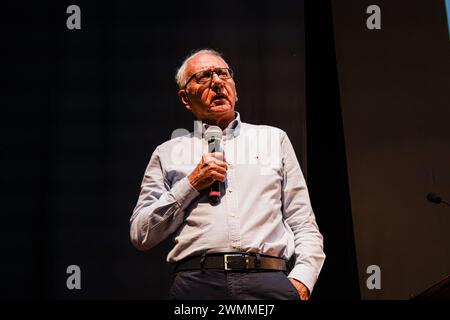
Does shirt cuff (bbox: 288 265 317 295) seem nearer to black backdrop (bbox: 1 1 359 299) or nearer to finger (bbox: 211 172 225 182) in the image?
finger (bbox: 211 172 225 182)

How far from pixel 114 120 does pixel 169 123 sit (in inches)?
12.0

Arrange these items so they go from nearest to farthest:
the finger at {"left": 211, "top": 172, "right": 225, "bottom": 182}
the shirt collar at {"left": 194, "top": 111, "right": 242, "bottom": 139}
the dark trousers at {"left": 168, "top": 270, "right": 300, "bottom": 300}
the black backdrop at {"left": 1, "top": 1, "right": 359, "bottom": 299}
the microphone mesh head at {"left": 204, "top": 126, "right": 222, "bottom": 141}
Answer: the dark trousers at {"left": 168, "top": 270, "right": 300, "bottom": 300}, the finger at {"left": 211, "top": 172, "right": 225, "bottom": 182}, the microphone mesh head at {"left": 204, "top": 126, "right": 222, "bottom": 141}, the shirt collar at {"left": 194, "top": 111, "right": 242, "bottom": 139}, the black backdrop at {"left": 1, "top": 1, "right": 359, "bottom": 299}

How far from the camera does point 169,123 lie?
3002 mm

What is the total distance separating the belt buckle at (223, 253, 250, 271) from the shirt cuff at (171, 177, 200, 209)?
0.25 meters

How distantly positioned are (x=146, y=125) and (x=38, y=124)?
0.60m

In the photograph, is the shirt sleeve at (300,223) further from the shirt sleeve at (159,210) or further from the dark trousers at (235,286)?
the shirt sleeve at (159,210)

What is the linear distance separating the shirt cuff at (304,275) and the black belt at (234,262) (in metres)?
0.06

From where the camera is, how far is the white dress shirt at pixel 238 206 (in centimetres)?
196

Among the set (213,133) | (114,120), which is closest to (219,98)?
(213,133)

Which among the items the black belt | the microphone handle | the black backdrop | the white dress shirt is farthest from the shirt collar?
the black backdrop

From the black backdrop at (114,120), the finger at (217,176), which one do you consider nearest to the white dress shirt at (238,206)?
the finger at (217,176)

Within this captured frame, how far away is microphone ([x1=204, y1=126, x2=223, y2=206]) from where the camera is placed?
1.98 m

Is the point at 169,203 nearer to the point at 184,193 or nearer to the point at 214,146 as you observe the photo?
the point at 184,193
